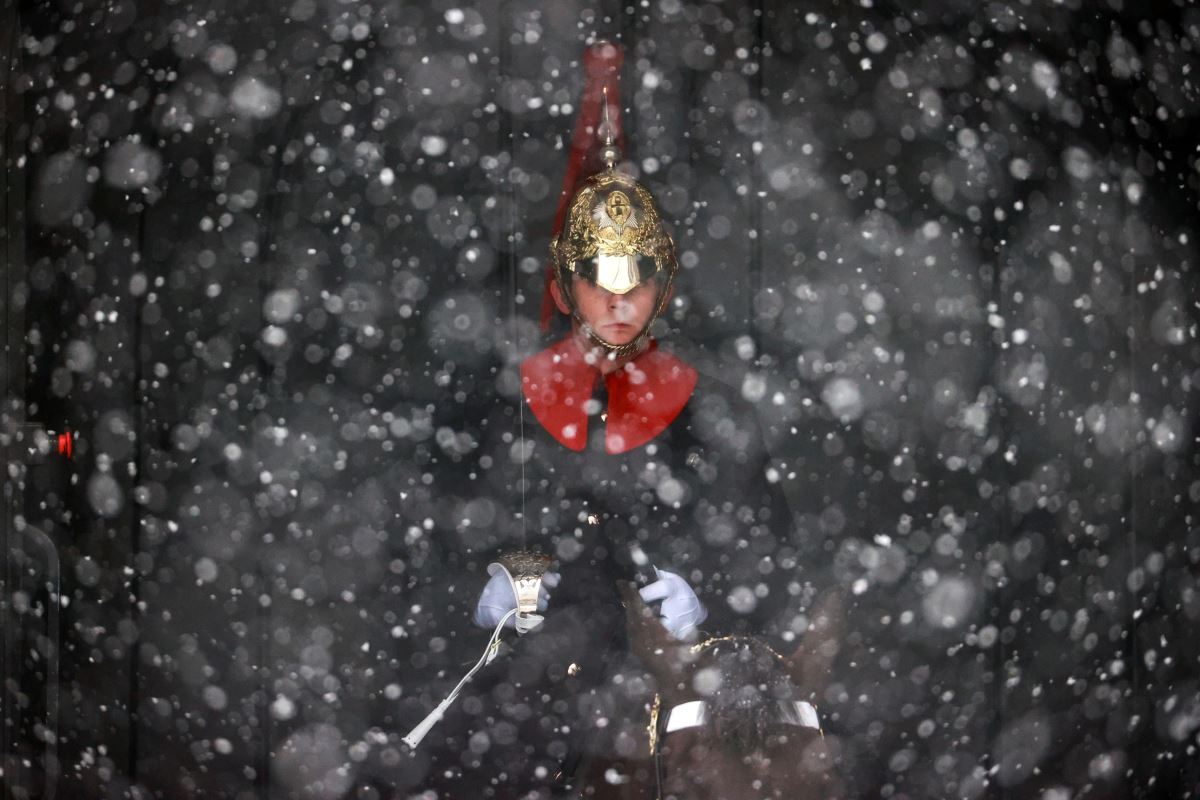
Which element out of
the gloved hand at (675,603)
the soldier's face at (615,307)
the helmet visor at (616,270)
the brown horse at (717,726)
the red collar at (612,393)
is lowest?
the brown horse at (717,726)

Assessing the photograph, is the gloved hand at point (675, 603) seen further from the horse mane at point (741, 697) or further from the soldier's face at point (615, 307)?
the soldier's face at point (615, 307)

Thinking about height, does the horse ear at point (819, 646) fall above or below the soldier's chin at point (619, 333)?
below

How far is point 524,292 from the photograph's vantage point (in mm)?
843

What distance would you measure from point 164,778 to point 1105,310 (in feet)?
3.50

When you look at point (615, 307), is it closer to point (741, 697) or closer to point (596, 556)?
point (596, 556)

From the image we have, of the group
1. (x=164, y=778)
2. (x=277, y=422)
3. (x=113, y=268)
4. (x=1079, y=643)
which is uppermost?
(x=113, y=268)

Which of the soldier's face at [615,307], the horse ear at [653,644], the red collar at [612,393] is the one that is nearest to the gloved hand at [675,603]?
the horse ear at [653,644]

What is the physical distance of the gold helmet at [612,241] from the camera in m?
0.79

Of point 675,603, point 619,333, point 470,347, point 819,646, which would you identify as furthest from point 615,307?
point 819,646

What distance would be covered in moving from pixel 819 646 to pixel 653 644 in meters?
0.17

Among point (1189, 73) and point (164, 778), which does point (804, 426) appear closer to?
point (1189, 73)

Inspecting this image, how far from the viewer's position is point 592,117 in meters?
0.85

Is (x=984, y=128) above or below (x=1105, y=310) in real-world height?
above

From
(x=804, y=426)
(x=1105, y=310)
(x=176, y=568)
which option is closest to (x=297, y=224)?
(x=176, y=568)
